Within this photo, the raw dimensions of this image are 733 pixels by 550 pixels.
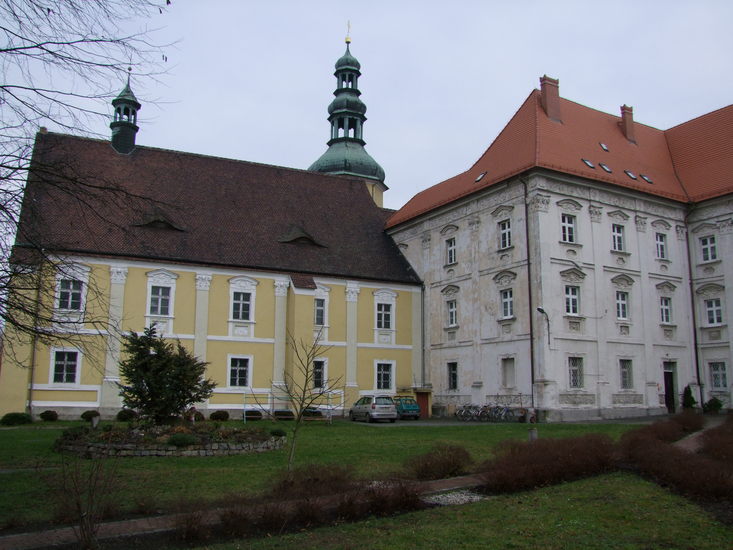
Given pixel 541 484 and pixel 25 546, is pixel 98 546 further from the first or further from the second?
pixel 541 484

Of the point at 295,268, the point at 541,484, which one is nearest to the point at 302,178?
the point at 295,268

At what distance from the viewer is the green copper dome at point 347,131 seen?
2037 inches

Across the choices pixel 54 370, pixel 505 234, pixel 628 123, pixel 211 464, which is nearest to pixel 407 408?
pixel 505 234

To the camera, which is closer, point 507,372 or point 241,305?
point 507,372

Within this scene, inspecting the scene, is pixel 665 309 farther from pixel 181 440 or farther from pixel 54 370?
pixel 54 370

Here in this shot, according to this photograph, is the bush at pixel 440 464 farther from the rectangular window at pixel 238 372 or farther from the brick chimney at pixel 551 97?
the brick chimney at pixel 551 97

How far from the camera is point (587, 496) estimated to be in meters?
10.1

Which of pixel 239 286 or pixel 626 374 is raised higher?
pixel 239 286

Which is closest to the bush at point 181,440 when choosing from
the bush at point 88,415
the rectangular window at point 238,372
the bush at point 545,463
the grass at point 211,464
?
the grass at point 211,464

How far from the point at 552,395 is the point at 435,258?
1066 cm

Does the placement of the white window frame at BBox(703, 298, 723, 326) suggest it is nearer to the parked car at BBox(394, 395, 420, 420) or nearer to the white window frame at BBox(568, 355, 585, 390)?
the white window frame at BBox(568, 355, 585, 390)

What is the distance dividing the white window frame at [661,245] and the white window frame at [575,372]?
7566 millimetres

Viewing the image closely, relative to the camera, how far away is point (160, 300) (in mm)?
31000

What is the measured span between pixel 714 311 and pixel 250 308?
71.8 feet
